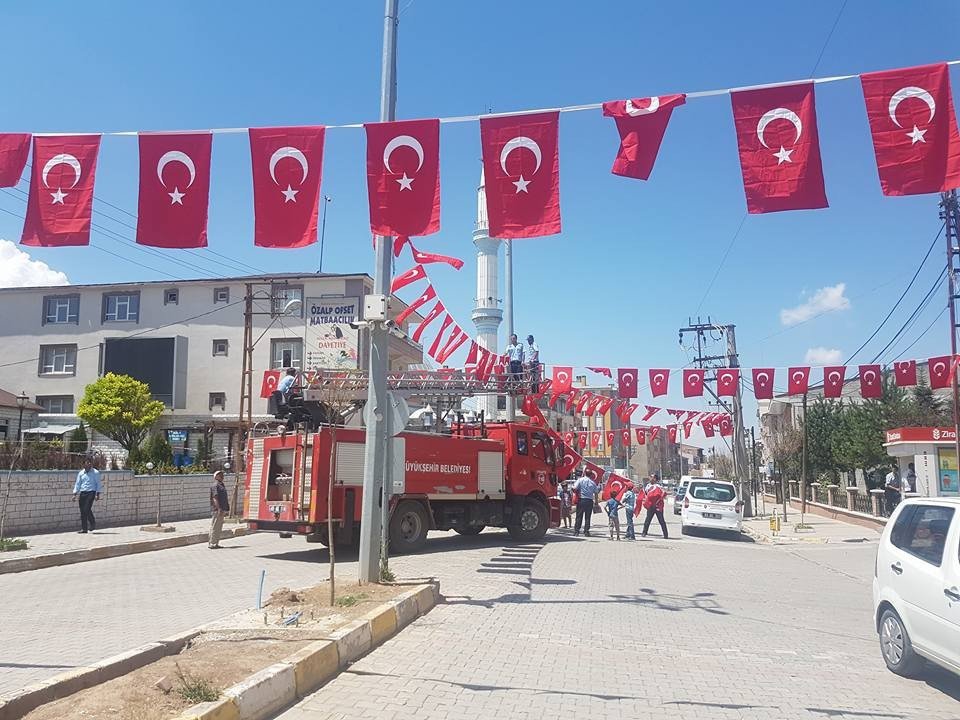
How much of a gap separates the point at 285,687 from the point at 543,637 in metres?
3.36

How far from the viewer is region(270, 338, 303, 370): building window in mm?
40375

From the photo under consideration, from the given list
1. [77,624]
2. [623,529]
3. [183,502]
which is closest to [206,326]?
[183,502]

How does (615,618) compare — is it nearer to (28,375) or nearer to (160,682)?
(160,682)

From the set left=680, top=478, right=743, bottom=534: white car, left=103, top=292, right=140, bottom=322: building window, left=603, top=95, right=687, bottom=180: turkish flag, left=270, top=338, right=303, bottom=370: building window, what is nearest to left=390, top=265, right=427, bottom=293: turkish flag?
left=603, top=95, right=687, bottom=180: turkish flag

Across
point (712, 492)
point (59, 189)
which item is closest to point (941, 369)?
point (712, 492)

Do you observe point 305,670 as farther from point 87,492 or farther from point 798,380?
point 798,380

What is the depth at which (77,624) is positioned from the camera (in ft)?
26.8

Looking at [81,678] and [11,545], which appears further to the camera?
[11,545]

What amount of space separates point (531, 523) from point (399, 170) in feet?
35.7

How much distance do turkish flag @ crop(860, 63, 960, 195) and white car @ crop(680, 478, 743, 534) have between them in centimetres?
1638

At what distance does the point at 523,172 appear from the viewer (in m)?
9.19

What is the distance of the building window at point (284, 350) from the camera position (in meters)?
40.4

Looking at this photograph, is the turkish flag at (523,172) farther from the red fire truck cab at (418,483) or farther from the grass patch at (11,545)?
the grass patch at (11,545)

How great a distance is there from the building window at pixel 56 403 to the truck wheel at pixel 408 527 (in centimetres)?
3512
